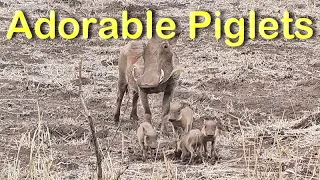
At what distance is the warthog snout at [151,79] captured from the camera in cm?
888

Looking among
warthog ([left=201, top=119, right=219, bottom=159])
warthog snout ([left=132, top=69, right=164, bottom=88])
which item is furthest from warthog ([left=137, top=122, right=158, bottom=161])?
warthog snout ([left=132, top=69, right=164, bottom=88])

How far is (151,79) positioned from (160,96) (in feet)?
9.95

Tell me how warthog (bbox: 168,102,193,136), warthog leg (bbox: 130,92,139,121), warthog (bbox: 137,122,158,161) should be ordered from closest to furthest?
warthog (bbox: 137,122,158,161), warthog (bbox: 168,102,193,136), warthog leg (bbox: 130,92,139,121)

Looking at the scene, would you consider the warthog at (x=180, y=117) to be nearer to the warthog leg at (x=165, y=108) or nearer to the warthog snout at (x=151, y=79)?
the warthog leg at (x=165, y=108)

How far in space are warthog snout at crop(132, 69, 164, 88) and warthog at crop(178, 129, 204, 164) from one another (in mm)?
906

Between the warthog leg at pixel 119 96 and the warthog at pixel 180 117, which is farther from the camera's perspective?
the warthog leg at pixel 119 96

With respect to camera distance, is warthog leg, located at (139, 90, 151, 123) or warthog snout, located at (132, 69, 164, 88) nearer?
warthog snout, located at (132, 69, 164, 88)

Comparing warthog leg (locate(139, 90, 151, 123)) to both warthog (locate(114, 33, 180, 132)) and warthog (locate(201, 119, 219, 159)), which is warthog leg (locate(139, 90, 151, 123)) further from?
warthog (locate(201, 119, 219, 159))

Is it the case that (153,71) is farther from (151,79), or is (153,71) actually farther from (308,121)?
(308,121)

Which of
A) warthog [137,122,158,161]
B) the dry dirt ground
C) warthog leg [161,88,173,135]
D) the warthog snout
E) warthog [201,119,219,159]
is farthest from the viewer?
warthog leg [161,88,173,135]

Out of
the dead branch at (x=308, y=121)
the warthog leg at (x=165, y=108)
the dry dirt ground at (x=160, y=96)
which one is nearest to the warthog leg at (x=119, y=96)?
the dry dirt ground at (x=160, y=96)

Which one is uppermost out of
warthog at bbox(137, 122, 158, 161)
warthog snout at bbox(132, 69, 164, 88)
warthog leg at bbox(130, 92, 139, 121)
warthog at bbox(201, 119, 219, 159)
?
warthog snout at bbox(132, 69, 164, 88)

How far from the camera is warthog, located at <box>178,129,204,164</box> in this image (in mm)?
8062

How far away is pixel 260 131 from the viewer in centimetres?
891
